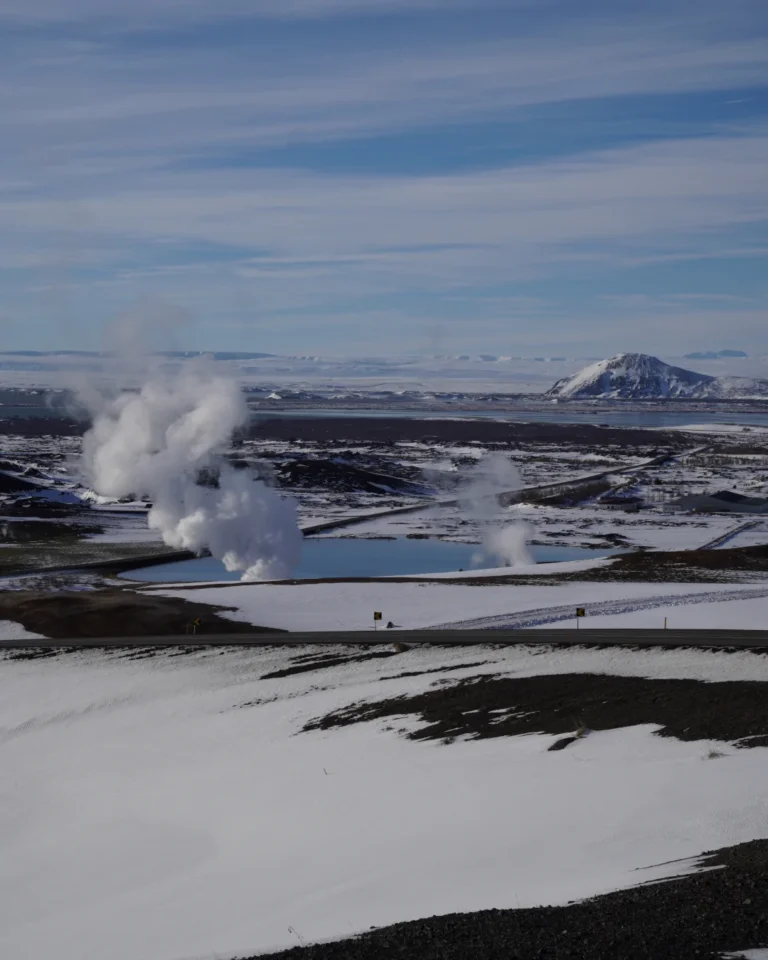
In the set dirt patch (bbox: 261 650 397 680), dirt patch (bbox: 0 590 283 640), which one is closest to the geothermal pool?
dirt patch (bbox: 0 590 283 640)

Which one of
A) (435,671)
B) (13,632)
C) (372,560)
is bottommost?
(372,560)

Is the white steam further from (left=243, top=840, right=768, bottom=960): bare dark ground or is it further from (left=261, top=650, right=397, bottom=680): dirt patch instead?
(left=243, top=840, right=768, bottom=960): bare dark ground

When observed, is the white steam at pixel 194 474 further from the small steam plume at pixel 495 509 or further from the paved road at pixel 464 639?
the paved road at pixel 464 639

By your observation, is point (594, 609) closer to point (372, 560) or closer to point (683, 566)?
point (683, 566)

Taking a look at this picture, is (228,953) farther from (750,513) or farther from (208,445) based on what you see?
(750,513)

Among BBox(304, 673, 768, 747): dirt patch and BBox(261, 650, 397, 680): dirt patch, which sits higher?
BBox(304, 673, 768, 747): dirt patch

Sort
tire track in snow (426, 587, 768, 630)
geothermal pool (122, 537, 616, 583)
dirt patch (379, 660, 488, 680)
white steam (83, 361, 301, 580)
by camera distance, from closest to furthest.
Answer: dirt patch (379, 660, 488, 680) < tire track in snow (426, 587, 768, 630) < geothermal pool (122, 537, 616, 583) < white steam (83, 361, 301, 580)

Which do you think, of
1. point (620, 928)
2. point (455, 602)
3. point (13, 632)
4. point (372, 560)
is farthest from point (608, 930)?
point (372, 560)
